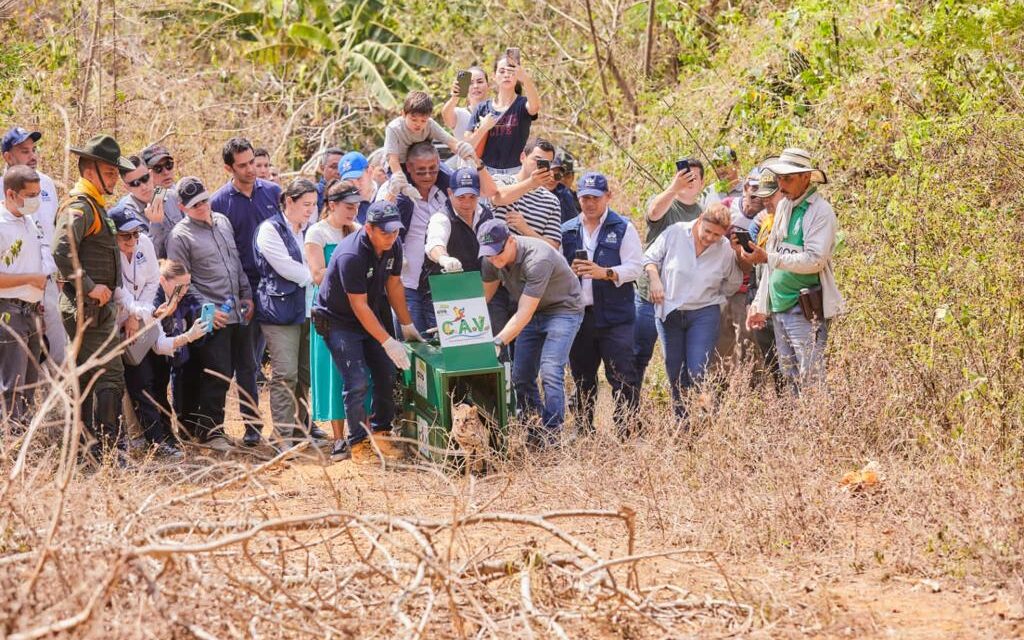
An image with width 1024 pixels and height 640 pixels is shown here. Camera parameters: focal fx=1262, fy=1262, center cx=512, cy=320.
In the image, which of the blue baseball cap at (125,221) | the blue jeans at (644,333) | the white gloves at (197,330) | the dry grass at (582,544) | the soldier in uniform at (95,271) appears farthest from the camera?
the blue jeans at (644,333)

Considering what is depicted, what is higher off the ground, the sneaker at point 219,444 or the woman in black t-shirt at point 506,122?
the woman in black t-shirt at point 506,122

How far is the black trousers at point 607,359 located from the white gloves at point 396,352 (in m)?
1.20

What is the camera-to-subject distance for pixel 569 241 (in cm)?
901

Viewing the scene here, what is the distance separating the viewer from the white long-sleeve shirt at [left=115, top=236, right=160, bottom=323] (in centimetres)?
796

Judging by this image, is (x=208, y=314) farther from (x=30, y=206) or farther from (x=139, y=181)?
(x=30, y=206)

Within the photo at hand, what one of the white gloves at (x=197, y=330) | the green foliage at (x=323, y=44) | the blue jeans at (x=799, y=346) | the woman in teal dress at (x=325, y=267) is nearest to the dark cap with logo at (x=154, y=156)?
the woman in teal dress at (x=325, y=267)

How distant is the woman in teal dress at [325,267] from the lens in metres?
8.54

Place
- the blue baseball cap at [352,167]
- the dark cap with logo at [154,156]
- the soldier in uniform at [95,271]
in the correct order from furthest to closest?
the blue baseball cap at [352,167]
the dark cap with logo at [154,156]
the soldier in uniform at [95,271]

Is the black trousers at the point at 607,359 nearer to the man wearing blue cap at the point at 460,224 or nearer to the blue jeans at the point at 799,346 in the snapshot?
the man wearing blue cap at the point at 460,224

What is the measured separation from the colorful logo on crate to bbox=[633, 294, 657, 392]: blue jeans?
1581 mm

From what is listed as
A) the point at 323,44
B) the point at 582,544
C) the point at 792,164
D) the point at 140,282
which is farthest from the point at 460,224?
the point at 323,44

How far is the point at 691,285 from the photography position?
27.9 feet

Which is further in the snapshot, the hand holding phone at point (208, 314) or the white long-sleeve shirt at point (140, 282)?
the hand holding phone at point (208, 314)

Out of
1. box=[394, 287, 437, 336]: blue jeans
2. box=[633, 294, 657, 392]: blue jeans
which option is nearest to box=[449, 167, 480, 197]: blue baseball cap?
box=[394, 287, 437, 336]: blue jeans
